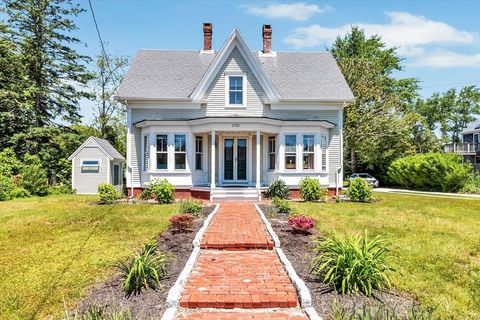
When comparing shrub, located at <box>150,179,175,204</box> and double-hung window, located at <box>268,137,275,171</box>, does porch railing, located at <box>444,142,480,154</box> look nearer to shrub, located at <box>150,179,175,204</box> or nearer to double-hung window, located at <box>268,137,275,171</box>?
double-hung window, located at <box>268,137,275,171</box>

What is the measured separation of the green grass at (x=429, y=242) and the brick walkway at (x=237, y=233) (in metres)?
1.82

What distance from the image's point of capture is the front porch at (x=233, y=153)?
1938cm

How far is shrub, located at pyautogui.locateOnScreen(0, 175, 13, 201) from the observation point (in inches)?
771

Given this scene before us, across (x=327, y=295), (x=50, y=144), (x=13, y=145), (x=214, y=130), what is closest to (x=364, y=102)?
(x=214, y=130)

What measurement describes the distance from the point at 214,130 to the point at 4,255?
1170 centimetres

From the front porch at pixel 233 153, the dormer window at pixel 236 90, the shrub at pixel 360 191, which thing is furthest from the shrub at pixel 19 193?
the shrub at pixel 360 191

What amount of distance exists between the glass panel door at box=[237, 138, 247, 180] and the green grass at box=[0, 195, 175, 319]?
6.23 m

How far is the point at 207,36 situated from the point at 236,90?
5601 mm

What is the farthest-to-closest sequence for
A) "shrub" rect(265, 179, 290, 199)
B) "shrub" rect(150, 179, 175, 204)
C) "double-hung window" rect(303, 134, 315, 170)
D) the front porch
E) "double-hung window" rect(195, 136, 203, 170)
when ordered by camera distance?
"double-hung window" rect(195, 136, 203, 170) < "double-hung window" rect(303, 134, 315, 170) < the front porch < "shrub" rect(265, 179, 290, 199) < "shrub" rect(150, 179, 175, 204)

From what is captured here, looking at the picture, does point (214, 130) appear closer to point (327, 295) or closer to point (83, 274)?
point (83, 274)

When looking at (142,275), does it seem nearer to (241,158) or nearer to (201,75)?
(241,158)

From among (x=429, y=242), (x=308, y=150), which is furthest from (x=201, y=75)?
(x=429, y=242)

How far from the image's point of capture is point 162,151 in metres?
19.5

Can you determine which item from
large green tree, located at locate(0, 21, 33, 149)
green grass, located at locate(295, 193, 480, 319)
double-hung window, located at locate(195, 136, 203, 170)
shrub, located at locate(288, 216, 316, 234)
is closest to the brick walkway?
shrub, located at locate(288, 216, 316, 234)
